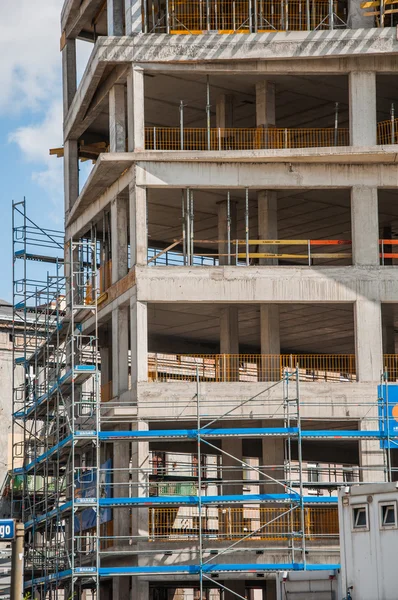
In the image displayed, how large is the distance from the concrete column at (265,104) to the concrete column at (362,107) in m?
3.22

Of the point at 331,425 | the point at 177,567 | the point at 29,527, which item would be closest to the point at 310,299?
the point at 331,425

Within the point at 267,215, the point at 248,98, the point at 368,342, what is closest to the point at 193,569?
the point at 368,342

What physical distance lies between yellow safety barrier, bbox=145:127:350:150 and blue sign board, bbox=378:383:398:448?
10535 millimetres

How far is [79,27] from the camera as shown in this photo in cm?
5331

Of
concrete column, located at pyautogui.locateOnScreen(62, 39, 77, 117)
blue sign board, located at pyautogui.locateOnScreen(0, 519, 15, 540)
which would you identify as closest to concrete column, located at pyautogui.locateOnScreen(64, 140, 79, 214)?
concrete column, located at pyautogui.locateOnScreen(62, 39, 77, 117)

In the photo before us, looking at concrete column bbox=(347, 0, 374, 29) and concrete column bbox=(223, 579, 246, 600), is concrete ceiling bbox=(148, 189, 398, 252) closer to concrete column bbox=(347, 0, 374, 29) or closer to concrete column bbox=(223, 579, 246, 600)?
concrete column bbox=(347, 0, 374, 29)

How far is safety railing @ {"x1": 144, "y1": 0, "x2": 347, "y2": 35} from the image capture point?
153 ft

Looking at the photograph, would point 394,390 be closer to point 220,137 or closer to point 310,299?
point 310,299

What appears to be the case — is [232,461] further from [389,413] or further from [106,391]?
[389,413]

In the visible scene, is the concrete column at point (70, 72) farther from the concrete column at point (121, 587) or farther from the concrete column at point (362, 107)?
the concrete column at point (121, 587)

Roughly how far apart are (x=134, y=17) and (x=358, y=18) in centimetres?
842

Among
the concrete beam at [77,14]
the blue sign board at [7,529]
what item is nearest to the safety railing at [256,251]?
the concrete beam at [77,14]

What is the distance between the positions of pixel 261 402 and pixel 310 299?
13.6 feet

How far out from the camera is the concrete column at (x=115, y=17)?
156 feet
